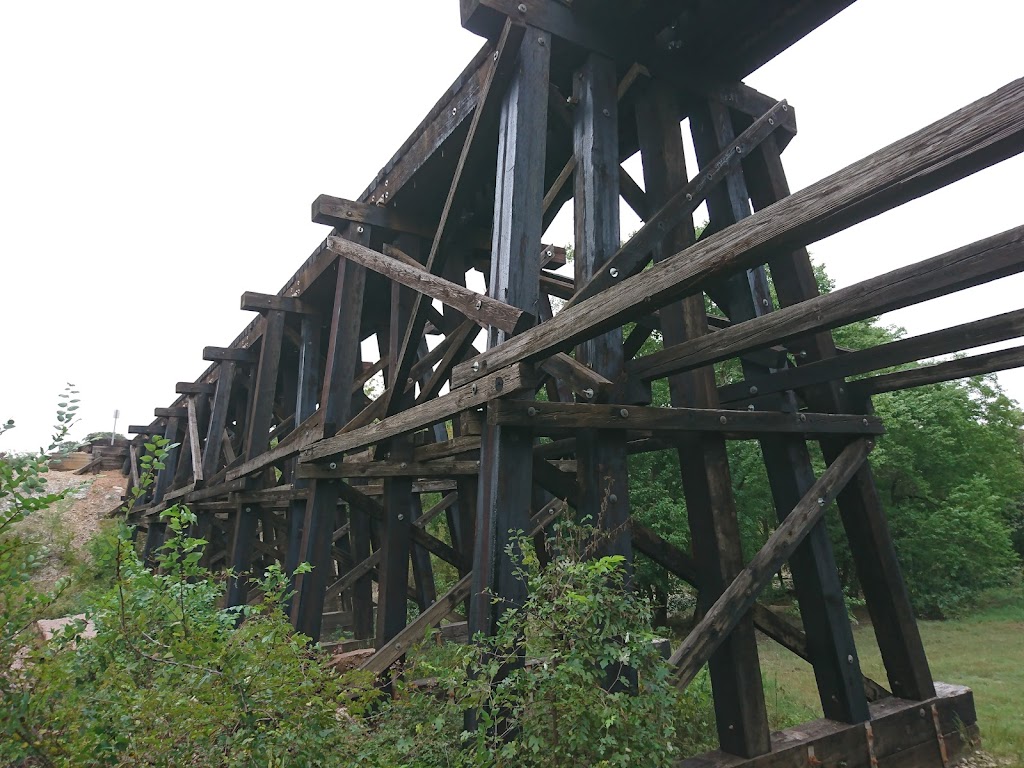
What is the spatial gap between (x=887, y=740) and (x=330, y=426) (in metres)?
4.30

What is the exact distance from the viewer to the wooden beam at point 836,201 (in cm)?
144

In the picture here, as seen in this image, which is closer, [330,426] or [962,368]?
[962,368]

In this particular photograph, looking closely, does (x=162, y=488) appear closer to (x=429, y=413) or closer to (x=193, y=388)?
(x=193, y=388)

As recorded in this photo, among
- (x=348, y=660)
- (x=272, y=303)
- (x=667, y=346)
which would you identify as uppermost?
(x=272, y=303)

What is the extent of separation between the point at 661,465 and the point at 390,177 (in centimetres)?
850

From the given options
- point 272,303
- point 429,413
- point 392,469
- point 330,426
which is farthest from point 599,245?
point 272,303

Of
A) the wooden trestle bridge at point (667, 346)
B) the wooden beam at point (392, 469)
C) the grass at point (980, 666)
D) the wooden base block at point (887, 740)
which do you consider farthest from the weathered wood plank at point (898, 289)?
the grass at point (980, 666)

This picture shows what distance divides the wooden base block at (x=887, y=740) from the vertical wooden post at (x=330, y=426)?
3202 millimetres

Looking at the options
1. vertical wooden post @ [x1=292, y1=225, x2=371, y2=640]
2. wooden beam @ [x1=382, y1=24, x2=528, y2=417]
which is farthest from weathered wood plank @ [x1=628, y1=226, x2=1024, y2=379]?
vertical wooden post @ [x1=292, y1=225, x2=371, y2=640]

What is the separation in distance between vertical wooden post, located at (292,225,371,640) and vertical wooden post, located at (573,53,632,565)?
241cm

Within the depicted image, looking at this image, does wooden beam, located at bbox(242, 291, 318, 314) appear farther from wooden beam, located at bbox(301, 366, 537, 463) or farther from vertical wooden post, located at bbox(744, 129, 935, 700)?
vertical wooden post, located at bbox(744, 129, 935, 700)

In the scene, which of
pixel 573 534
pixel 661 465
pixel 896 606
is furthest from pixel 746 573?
pixel 661 465

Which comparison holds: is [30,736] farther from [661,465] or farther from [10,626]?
[661,465]

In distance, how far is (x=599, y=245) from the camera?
332cm
